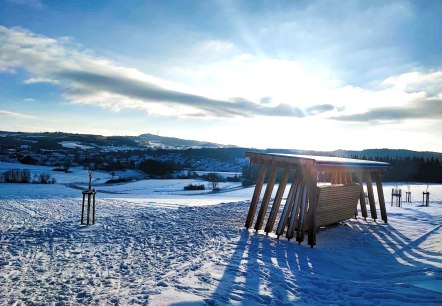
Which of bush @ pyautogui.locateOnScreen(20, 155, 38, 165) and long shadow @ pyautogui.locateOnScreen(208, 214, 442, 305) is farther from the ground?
long shadow @ pyautogui.locateOnScreen(208, 214, 442, 305)

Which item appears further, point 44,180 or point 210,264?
point 44,180

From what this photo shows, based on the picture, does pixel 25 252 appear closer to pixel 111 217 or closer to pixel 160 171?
pixel 111 217

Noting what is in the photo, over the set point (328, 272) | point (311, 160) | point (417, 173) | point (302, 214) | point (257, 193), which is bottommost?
point (328, 272)

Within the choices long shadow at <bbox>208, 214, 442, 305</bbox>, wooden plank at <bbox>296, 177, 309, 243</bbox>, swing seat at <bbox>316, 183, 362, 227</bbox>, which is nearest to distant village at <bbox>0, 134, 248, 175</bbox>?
swing seat at <bbox>316, 183, 362, 227</bbox>

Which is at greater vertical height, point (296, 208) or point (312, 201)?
point (312, 201)

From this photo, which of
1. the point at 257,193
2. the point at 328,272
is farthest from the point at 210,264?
the point at 257,193

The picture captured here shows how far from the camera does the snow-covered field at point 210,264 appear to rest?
566 centimetres

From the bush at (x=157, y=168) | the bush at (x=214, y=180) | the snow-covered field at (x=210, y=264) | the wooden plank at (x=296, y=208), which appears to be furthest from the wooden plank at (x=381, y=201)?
the bush at (x=157, y=168)

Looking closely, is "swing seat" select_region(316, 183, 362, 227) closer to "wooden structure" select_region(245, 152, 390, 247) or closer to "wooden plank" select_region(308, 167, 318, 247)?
"wooden structure" select_region(245, 152, 390, 247)

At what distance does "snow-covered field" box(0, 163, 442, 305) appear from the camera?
566 centimetres

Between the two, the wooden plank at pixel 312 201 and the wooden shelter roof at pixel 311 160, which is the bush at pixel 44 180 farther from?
the wooden plank at pixel 312 201

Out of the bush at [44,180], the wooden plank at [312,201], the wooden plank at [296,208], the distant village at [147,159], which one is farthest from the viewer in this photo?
the distant village at [147,159]

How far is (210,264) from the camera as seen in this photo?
7.38 metres

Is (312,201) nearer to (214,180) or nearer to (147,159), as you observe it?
(214,180)
